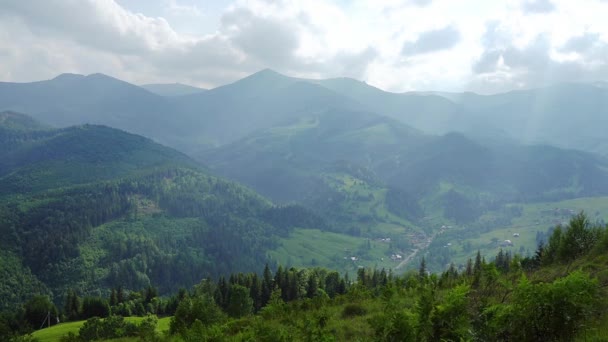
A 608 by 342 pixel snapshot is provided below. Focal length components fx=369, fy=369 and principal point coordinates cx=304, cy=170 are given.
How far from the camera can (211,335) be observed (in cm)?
1538

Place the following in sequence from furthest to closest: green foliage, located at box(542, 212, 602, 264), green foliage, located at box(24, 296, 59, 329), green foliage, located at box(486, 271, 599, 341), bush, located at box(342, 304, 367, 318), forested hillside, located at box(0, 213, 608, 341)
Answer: green foliage, located at box(24, 296, 59, 329) → green foliage, located at box(542, 212, 602, 264) → bush, located at box(342, 304, 367, 318) → forested hillside, located at box(0, 213, 608, 341) → green foliage, located at box(486, 271, 599, 341)

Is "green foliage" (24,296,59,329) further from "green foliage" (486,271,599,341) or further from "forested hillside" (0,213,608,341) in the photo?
"green foliage" (486,271,599,341)

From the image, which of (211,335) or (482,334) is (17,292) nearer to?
(211,335)

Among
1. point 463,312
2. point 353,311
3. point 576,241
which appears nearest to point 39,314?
point 353,311

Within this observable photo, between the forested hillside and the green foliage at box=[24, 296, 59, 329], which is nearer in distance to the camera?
the forested hillside

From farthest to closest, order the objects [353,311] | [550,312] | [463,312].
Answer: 1. [353,311]
2. [463,312]
3. [550,312]

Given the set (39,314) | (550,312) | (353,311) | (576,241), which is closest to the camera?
(550,312)

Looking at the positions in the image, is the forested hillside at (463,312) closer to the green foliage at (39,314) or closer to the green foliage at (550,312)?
the green foliage at (550,312)

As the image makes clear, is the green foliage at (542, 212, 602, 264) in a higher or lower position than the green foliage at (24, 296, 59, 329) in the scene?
higher

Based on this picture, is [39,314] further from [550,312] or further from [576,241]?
[550,312]

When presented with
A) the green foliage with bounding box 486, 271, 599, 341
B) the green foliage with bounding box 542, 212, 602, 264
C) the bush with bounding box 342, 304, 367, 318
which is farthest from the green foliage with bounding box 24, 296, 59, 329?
the green foliage with bounding box 486, 271, 599, 341

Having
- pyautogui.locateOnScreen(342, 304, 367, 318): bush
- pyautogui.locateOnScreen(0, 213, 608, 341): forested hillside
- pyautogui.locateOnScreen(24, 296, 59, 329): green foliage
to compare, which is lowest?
pyautogui.locateOnScreen(24, 296, 59, 329): green foliage

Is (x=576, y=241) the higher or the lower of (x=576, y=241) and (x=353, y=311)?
the higher

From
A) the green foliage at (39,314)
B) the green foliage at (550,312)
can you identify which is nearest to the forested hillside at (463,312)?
the green foliage at (550,312)
